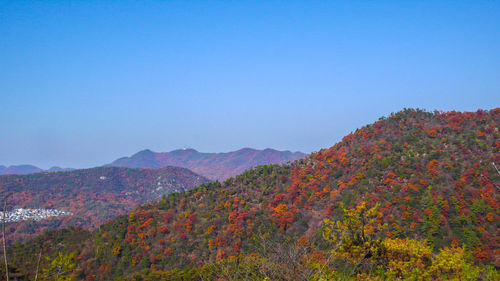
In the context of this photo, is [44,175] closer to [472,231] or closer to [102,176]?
[102,176]

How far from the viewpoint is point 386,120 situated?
65.6 metres

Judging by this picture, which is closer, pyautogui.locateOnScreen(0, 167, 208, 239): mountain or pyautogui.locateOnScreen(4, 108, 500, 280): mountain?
pyautogui.locateOnScreen(4, 108, 500, 280): mountain

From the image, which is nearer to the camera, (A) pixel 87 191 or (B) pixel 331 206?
(B) pixel 331 206

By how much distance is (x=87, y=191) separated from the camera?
145 meters

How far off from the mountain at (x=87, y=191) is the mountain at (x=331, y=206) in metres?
47.5

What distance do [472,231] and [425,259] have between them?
19.8 meters

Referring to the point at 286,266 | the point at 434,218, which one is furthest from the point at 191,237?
the point at 286,266

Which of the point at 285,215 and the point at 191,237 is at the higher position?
the point at 285,215

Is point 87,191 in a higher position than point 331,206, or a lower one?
lower

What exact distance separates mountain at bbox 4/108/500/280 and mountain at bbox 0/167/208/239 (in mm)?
47512

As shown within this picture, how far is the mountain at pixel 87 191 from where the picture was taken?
97812mm

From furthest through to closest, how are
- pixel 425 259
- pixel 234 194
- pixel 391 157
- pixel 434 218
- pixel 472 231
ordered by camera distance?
pixel 234 194 < pixel 391 157 < pixel 434 218 < pixel 472 231 < pixel 425 259

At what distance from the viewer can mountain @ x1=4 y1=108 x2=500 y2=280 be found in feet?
110

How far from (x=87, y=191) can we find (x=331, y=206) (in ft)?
443
